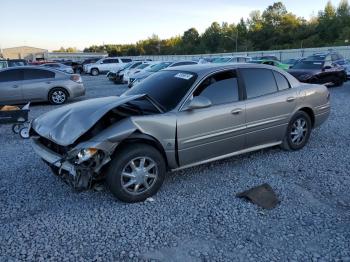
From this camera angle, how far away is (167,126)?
4062 millimetres

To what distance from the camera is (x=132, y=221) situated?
3.58 metres

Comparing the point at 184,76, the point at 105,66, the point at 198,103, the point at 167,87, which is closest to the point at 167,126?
the point at 198,103

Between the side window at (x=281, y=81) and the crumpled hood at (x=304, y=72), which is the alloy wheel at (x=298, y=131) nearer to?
the side window at (x=281, y=81)

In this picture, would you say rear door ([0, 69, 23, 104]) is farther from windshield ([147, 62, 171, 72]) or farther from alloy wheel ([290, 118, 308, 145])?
alloy wheel ([290, 118, 308, 145])

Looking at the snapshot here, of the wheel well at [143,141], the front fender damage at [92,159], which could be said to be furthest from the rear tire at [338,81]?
the front fender damage at [92,159]

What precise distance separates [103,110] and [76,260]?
1765mm

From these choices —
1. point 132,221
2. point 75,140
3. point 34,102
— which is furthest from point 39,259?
point 34,102

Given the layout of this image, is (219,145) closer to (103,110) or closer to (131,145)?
(131,145)

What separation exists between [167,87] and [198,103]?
0.70 metres

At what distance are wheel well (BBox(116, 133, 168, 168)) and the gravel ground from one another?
62 cm

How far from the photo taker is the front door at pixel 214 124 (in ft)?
13.9

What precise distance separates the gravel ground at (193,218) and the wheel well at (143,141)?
62cm

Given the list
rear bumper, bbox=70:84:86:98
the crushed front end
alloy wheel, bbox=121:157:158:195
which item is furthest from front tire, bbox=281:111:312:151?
rear bumper, bbox=70:84:86:98

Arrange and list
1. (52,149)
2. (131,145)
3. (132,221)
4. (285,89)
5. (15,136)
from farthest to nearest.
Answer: (15,136), (285,89), (52,149), (131,145), (132,221)
